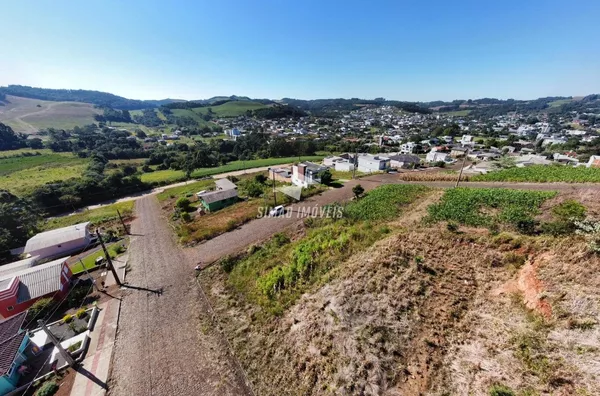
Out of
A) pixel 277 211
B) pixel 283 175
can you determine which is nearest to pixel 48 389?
pixel 277 211

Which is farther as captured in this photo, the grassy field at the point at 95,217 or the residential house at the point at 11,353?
the grassy field at the point at 95,217

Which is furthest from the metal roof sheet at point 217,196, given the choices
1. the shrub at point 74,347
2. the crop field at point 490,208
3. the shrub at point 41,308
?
the crop field at point 490,208

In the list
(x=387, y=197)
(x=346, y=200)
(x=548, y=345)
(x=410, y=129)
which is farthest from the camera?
(x=410, y=129)

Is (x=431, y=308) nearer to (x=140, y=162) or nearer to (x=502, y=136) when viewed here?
(x=140, y=162)

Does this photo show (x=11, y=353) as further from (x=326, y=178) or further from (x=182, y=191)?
(x=182, y=191)

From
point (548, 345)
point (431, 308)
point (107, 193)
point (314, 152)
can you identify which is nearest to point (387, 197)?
point (431, 308)

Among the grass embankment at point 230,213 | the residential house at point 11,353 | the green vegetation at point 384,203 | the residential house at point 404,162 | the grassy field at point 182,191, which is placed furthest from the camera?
the residential house at point 404,162

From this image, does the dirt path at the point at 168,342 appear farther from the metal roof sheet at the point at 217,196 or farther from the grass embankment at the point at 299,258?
the metal roof sheet at the point at 217,196
